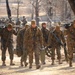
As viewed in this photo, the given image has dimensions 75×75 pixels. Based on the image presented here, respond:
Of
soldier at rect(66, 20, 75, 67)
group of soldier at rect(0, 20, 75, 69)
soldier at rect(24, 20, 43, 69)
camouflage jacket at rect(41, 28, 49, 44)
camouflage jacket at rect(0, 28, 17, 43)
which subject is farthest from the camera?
camouflage jacket at rect(41, 28, 49, 44)

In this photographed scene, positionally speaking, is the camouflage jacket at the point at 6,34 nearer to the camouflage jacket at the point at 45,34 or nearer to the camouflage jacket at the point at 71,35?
the camouflage jacket at the point at 45,34

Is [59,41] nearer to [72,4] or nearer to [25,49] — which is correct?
[25,49]

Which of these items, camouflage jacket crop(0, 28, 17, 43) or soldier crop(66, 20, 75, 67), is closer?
soldier crop(66, 20, 75, 67)

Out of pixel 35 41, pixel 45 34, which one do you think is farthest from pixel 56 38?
pixel 35 41

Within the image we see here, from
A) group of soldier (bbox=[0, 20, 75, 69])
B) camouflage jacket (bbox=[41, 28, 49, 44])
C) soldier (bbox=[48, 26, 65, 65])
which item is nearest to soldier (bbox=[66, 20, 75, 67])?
group of soldier (bbox=[0, 20, 75, 69])

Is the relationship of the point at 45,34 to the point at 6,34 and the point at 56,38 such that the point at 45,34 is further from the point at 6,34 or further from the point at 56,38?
the point at 6,34

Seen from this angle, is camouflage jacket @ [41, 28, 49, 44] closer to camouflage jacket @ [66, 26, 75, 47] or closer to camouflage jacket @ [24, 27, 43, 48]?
camouflage jacket @ [66, 26, 75, 47]

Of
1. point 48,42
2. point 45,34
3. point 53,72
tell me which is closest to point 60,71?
point 53,72

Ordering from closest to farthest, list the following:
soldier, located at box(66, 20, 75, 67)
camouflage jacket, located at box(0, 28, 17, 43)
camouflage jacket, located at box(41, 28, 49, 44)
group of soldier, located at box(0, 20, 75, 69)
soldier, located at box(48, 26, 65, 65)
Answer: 1. group of soldier, located at box(0, 20, 75, 69)
2. soldier, located at box(66, 20, 75, 67)
3. camouflage jacket, located at box(0, 28, 17, 43)
4. soldier, located at box(48, 26, 65, 65)
5. camouflage jacket, located at box(41, 28, 49, 44)

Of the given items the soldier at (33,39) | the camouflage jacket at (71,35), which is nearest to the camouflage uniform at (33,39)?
the soldier at (33,39)

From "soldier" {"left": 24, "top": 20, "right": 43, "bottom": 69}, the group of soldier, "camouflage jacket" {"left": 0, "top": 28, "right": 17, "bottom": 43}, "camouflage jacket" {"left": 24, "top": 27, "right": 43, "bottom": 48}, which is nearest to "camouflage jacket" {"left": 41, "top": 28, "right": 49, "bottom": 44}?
the group of soldier

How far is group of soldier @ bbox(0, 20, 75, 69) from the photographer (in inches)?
679

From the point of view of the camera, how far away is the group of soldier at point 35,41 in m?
17.2

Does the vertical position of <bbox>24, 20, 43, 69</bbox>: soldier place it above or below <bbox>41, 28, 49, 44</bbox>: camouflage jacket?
below
